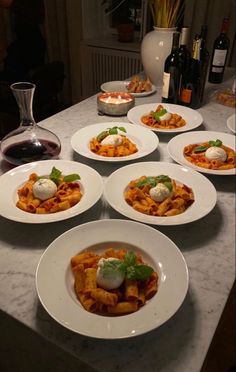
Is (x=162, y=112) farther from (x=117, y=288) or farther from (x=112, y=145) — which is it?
(x=117, y=288)

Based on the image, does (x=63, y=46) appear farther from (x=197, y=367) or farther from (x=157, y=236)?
(x=197, y=367)

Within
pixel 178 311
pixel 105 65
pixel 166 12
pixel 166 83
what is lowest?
pixel 105 65

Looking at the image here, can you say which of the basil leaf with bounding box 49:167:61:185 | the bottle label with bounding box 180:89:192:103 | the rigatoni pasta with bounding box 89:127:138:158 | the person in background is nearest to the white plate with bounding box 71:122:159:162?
the rigatoni pasta with bounding box 89:127:138:158

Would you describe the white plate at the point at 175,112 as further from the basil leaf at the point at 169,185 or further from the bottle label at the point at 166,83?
the basil leaf at the point at 169,185

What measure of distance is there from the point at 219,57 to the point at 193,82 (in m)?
0.34

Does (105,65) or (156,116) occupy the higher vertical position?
(156,116)

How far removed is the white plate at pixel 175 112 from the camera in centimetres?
91

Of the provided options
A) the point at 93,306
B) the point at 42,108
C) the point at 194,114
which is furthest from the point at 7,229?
the point at 42,108

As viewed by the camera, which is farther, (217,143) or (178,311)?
(217,143)

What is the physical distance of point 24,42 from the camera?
218 centimetres

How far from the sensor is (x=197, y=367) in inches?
14.7

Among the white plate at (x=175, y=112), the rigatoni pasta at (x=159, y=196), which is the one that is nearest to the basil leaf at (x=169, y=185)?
the rigatoni pasta at (x=159, y=196)

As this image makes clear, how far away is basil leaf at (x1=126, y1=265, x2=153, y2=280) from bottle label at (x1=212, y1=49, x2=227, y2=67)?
42.1 inches

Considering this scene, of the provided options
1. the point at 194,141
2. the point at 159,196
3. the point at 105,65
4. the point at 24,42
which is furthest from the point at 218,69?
the point at 24,42
